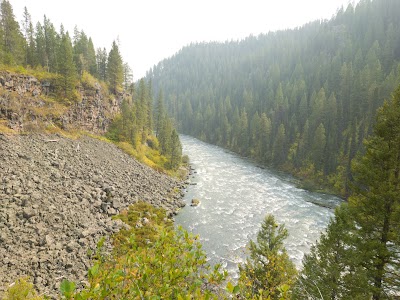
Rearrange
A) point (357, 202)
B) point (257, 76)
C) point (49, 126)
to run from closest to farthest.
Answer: point (357, 202), point (49, 126), point (257, 76)

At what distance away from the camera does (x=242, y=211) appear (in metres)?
38.7

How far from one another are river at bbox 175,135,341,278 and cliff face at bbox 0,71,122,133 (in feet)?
94.7

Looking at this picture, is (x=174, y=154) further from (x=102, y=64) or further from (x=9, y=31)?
(x=9, y=31)

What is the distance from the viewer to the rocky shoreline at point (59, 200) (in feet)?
61.9

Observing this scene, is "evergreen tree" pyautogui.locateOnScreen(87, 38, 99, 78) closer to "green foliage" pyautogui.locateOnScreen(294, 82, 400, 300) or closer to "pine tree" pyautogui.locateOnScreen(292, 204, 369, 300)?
"pine tree" pyautogui.locateOnScreen(292, 204, 369, 300)

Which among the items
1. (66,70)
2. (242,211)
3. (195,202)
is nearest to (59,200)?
(195,202)

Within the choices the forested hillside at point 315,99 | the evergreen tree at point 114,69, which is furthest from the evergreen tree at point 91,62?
the forested hillside at point 315,99

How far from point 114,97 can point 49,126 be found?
29.1 meters

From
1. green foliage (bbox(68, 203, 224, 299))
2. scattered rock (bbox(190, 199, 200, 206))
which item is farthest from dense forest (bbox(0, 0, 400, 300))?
scattered rock (bbox(190, 199, 200, 206))

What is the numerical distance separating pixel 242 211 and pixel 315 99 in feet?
219

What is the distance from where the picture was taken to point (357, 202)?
1429 cm

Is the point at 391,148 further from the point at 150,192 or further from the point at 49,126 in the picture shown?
the point at 49,126

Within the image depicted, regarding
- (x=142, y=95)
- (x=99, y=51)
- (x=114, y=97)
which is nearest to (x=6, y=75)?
(x=114, y=97)

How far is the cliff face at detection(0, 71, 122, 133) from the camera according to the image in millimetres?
37969
